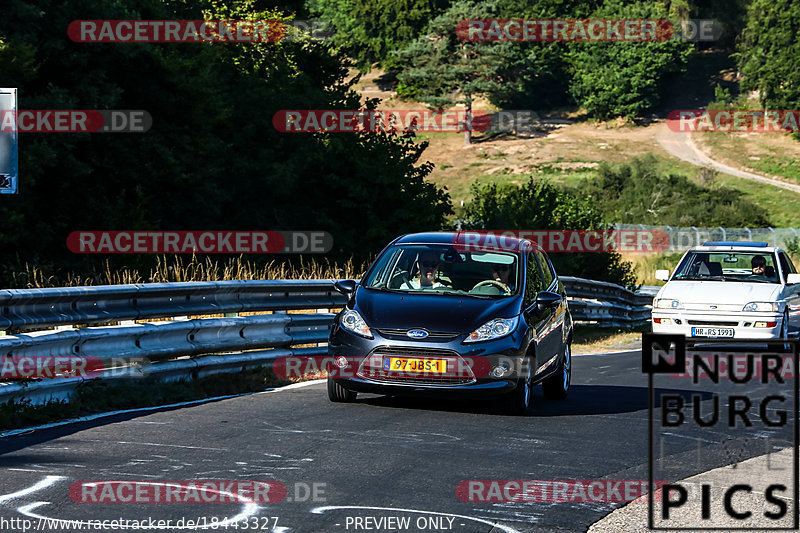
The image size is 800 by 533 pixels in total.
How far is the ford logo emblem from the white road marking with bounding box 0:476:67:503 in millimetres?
3811

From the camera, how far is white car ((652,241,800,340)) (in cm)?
1816

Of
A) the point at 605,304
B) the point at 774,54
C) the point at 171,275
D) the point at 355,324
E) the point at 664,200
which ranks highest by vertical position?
the point at 774,54

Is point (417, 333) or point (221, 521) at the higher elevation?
point (417, 333)

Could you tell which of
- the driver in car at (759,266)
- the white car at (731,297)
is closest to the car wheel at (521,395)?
the white car at (731,297)

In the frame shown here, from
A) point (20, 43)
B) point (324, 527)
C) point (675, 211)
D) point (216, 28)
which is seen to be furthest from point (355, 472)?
point (675, 211)

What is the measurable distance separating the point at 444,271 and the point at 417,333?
145cm

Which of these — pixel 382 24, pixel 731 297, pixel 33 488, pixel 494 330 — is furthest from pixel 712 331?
pixel 382 24

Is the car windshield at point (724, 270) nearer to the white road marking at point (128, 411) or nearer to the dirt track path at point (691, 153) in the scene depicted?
the white road marking at point (128, 411)

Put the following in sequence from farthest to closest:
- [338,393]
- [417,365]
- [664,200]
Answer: [664,200], [338,393], [417,365]

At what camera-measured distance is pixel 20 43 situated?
23.4 m

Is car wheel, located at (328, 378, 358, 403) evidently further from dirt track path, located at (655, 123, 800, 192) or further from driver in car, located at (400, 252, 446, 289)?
dirt track path, located at (655, 123, 800, 192)

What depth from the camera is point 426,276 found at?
11.2 m

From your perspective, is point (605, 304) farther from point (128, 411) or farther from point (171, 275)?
point (128, 411)

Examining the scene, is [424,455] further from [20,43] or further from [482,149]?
[482,149]
